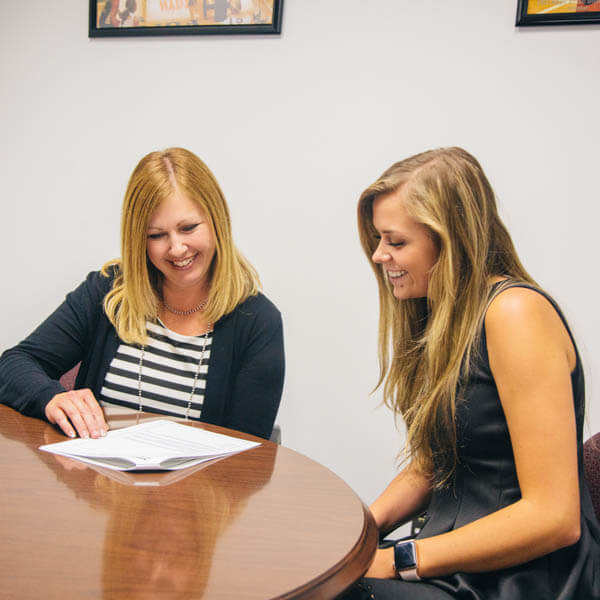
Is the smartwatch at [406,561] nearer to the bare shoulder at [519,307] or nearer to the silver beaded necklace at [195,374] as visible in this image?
the bare shoulder at [519,307]

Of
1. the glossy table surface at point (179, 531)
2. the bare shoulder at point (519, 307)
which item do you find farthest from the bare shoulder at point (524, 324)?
the glossy table surface at point (179, 531)

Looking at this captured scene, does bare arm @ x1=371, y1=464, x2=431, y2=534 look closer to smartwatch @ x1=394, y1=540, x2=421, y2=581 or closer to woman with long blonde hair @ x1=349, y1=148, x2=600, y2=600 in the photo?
woman with long blonde hair @ x1=349, y1=148, x2=600, y2=600

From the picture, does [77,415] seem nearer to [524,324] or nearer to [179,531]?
[179,531]

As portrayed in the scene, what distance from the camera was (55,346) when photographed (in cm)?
166

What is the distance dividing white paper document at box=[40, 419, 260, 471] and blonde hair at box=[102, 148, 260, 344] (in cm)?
48

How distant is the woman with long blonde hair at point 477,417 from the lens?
37.4 inches

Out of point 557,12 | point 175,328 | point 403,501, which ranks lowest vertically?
point 403,501

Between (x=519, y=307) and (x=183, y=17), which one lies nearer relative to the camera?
(x=519, y=307)

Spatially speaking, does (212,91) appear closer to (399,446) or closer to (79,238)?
(79,238)

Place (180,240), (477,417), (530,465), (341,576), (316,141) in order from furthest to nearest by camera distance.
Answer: (316,141) → (180,240) → (477,417) → (530,465) → (341,576)

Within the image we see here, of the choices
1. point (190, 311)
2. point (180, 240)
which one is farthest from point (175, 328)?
point (180, 240)

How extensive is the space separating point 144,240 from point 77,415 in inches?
23.7

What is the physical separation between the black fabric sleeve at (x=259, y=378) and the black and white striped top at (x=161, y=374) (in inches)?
3.9

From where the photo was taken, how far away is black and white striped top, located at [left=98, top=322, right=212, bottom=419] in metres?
1.65
